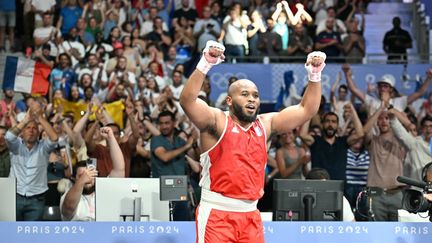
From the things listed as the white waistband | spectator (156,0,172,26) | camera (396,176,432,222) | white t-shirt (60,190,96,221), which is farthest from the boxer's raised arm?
spectator (156,0,172,26)

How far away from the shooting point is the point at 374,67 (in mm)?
15852

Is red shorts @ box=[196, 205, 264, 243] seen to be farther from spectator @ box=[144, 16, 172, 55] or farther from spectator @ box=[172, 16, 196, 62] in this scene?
spectator @ box=[144, 16, 172, 55]

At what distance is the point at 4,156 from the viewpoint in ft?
39.7

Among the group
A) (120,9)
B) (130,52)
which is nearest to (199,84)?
(130,52)

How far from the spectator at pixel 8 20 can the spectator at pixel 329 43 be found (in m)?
5.39

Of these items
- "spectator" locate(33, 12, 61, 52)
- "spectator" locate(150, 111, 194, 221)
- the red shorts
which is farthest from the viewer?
"spectator" locate(33, 12, 61, 52)

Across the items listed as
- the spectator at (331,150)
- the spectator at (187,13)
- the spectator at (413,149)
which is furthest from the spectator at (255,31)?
the spectator at (413,149)

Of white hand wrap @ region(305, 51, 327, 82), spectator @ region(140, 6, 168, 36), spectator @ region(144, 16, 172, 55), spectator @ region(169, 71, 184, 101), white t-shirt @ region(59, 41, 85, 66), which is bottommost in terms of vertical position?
spectator @ region(169, 71, 184, 101)

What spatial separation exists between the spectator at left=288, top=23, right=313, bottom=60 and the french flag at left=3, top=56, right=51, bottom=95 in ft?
13.2

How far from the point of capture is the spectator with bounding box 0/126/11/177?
12016 millimetres

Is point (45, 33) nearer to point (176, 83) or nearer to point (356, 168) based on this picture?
point (176, 83)

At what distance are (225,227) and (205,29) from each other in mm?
9475

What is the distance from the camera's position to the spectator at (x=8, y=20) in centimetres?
1753

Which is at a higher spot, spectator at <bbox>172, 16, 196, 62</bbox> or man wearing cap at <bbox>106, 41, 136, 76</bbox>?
spectator at <bbox>172, 16, 196, 62</bbox>
